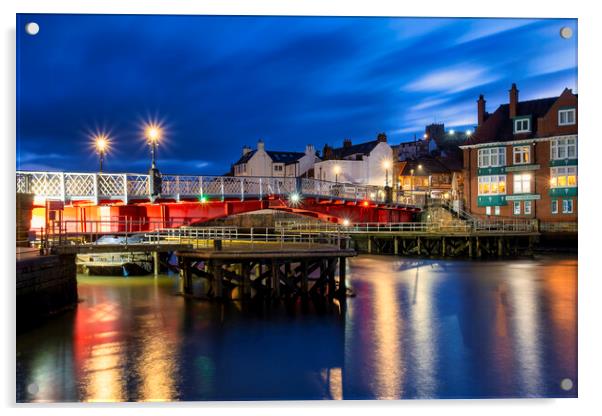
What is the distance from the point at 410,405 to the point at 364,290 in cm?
1181

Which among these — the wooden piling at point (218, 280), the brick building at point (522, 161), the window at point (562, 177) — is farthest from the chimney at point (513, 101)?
the wooden piling at point (218, 280)

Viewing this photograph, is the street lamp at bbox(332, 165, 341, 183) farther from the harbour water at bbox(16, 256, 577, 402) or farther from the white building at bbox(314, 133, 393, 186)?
the harbour water at bbox(16, 256, 577, 402)

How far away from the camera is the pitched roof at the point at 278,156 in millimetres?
45375

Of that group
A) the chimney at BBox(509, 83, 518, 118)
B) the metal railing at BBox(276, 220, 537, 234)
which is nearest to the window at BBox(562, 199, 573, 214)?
the metal railing at BBox(276, 220, 537, 234)

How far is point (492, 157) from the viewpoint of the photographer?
36.3 m

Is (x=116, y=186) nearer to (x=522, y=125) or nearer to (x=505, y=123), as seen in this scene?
(x=522, y=125)

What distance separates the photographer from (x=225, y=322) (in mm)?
15445

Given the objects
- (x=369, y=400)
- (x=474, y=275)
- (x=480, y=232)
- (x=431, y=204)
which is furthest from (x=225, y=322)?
(x=431, y=204)

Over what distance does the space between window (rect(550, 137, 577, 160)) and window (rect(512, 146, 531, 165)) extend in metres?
2.59

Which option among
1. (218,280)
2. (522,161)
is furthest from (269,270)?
(522,161)

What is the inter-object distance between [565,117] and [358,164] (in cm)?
2131

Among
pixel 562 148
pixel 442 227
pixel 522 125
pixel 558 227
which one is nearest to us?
pixel 558 227

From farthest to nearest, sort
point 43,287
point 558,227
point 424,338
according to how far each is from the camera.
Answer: point 558,227 → point 43,287 → point 424,338

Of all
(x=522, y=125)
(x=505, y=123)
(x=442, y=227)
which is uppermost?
(x=505, y=123)
